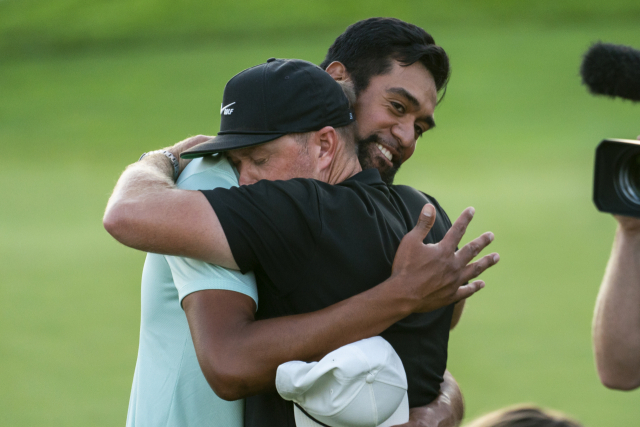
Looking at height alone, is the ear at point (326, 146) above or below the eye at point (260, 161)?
above

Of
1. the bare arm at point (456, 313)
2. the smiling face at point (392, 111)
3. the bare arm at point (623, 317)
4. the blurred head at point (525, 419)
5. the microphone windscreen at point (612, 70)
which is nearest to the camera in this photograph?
the blurred head at point (525, 419)

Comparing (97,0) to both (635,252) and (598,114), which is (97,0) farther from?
(635,252)

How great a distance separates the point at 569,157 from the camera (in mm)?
9430

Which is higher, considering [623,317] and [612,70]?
[612,70]

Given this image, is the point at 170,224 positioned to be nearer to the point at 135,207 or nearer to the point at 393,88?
the point at 135,207

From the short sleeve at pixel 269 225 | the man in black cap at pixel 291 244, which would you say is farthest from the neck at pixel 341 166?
the short sleeve at pixel 269 225

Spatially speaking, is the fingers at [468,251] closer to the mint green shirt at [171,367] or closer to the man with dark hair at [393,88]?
the mint green shirt at [171,367]

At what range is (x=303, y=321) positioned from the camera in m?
1.33

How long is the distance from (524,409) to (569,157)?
889cm

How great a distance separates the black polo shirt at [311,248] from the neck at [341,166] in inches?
3.5

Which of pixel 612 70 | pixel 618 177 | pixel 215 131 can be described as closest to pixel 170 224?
pixel 618 177

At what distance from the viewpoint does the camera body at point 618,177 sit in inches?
55.9

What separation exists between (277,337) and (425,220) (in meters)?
0.37

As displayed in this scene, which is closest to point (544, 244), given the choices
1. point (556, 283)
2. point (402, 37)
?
point (556, 283)
